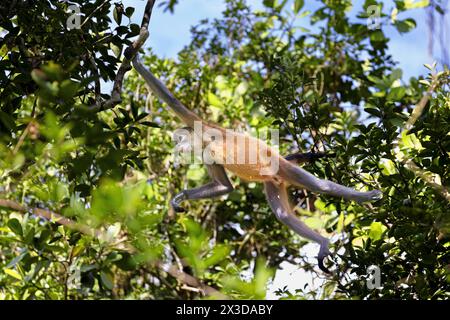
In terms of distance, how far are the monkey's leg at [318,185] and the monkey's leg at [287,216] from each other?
0.21 meters

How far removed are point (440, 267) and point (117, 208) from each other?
2.18 m

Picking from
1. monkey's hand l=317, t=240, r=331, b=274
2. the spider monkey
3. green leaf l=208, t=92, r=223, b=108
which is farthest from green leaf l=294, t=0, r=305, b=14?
monkey's hand l=317, t=240, r=331, b=274

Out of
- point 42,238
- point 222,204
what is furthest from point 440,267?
point 222,204

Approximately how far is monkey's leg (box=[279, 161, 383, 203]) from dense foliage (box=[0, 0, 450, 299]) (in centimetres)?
10

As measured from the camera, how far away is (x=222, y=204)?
20.0 feet

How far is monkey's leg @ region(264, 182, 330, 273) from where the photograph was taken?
3.77m

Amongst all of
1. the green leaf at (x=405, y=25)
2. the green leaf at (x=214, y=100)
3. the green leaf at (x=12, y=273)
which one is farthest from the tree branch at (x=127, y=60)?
the green leaf at (x=405, y=25)

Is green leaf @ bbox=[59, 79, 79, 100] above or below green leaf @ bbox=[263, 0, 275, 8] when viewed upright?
below

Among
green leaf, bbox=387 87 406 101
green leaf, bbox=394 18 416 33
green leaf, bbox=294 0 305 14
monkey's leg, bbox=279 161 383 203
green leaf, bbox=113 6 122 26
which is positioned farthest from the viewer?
green leaf, bbox=294 0 305 14

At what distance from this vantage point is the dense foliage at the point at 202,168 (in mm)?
1947

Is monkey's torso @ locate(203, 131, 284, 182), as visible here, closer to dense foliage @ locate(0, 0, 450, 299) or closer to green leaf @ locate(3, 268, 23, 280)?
dense foliage @ locate(0, 0, 450, 299)

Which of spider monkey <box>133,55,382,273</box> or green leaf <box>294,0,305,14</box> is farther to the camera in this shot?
green leaf <box>294,0,305,14</box>

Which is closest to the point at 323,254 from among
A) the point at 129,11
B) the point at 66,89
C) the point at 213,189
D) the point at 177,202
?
the point at 213,189

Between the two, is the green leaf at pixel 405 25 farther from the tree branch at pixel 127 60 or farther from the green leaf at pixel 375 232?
the tree branch at pixel 127 60
